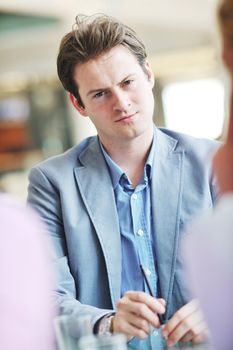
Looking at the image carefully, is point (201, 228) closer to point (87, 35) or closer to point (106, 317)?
point (106, 317)

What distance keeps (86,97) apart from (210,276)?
130cm

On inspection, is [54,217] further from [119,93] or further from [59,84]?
[59,84]

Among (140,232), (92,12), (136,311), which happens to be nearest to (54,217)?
(140,232)

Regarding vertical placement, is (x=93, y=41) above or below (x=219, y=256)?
above

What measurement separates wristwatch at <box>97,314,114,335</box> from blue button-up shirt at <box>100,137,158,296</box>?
0.32 metres

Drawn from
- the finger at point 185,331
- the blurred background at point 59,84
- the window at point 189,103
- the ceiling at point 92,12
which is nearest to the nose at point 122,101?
the finger at point 185,331

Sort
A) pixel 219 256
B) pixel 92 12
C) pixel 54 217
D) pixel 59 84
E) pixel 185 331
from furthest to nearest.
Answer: pixel 59 84 → pixel 92 12 → pixel 54 217 → pixel 185 331 → pixel 219 256

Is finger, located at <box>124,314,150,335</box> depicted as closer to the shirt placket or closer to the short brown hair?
the shirt placket

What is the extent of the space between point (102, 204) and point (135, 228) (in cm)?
12

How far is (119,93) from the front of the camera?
7.18 feet

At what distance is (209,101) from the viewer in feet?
38.3

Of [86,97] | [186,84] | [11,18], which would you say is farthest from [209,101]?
[86,97]

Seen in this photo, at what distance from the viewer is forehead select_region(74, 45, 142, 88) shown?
7.20 feet

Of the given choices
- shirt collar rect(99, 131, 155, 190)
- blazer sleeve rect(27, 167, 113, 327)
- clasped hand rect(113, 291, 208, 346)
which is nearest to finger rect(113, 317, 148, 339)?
clasped hand rect(113, 291, 208, 346)
